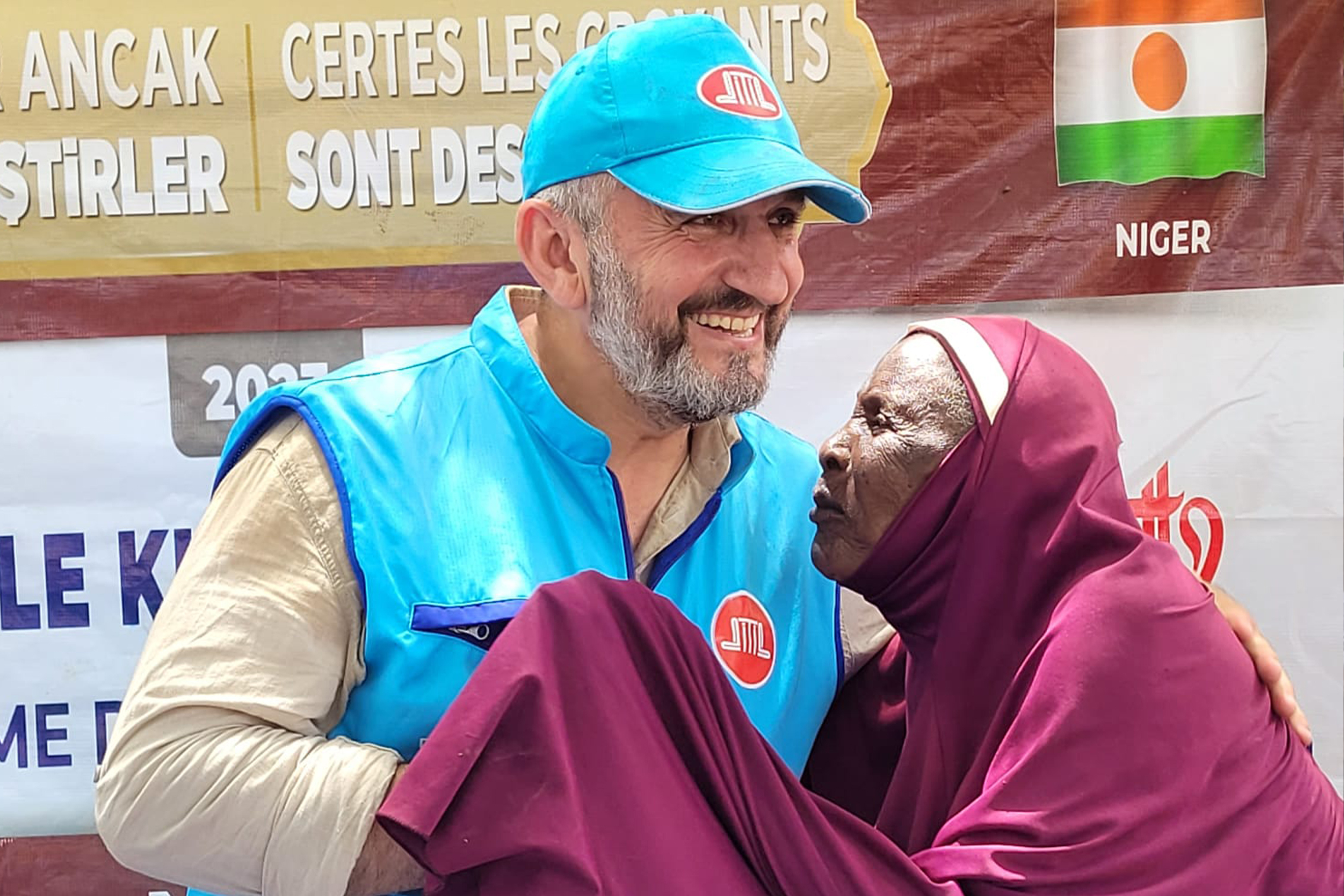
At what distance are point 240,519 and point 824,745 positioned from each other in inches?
30.0

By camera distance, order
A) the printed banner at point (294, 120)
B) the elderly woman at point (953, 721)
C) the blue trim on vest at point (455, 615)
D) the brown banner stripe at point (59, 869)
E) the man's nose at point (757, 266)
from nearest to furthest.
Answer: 1. the elderly woman at point (953, 721)
2. the blue trim on vest at point (455, 615)
3. the man's nose at point (757, 266)
4. the printed banner at point (294, 120)
5. the brown banner stripe at point (59, 869)

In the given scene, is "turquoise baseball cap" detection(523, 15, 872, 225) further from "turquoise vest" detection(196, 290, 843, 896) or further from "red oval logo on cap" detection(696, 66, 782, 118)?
"turquoise vest" detection(196, 290, 843, 896)

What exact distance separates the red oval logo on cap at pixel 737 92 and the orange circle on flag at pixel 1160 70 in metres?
1.21

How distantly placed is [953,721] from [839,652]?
287 mm

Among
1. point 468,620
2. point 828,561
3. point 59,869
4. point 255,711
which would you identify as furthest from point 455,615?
point 59,869

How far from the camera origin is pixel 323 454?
54.1 inches

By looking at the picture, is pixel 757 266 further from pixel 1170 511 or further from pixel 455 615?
pixel 1170 511

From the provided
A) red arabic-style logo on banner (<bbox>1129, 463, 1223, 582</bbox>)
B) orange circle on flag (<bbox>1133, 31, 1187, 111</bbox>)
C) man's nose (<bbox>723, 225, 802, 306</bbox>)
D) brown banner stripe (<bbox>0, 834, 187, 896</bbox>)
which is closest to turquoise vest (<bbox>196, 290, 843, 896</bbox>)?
man's nose (<bbox>723, 225, 802, 306</bbox>)

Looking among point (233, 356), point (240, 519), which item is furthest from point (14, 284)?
point (240, 519)

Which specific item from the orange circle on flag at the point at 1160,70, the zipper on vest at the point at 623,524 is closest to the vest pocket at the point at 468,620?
the zipper on vest at the point at 623,524

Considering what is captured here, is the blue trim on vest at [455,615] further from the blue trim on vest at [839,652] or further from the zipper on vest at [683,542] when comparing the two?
the blue trim on vest at [839,652]

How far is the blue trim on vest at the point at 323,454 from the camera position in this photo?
1.35 metres

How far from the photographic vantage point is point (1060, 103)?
94.8 inches

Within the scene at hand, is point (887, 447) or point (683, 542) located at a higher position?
point (887, 447)
